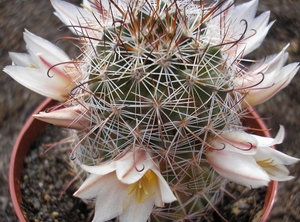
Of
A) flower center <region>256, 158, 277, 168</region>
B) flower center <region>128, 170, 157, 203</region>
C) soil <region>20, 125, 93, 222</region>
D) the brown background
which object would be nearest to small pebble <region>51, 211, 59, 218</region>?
soil <region>20, 125, 93, 222</region>

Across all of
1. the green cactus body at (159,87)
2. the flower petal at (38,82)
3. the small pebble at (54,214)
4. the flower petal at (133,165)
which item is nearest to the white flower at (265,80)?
the green cactus body at (159,87)

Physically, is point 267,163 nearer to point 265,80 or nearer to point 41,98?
point 265,80

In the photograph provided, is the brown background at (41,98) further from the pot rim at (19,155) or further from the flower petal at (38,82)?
the flower petal at (38,82)

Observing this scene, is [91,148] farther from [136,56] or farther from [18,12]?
[18,12]

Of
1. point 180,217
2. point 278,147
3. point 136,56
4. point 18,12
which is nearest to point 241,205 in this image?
point 180,217

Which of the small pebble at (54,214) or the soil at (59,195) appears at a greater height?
the soil at (59,195)

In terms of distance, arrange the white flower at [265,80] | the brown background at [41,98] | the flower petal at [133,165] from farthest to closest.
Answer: the brown background at [41,98] → the white flower at [265,80] → the flower petal at [133,165]

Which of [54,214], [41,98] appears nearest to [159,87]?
[54,214]
